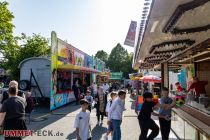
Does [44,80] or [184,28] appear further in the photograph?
[44,80]

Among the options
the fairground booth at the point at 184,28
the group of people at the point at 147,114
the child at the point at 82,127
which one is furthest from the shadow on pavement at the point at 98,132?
the child at the point at 82,127

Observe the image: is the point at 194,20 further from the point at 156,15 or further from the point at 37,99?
the point at 37,99

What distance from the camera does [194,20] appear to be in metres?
5.85

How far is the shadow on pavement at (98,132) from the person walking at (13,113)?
389 cm

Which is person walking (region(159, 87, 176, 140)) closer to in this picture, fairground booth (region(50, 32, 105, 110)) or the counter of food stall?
the counter of food stall

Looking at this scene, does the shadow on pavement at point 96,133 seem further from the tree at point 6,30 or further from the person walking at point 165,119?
the tree at point 6,30

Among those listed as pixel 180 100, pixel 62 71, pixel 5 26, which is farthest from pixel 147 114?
pixel 5 26

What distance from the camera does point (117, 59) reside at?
269ft

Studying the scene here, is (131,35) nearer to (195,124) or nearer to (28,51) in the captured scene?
(195,124)

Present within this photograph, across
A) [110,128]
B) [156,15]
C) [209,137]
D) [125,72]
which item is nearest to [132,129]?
[110,128]

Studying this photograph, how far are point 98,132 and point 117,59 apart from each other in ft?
237

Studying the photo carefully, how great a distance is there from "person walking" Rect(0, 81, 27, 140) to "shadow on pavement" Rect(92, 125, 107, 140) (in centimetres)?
389

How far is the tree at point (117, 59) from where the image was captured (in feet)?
262

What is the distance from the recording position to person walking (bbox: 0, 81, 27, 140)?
5668 mm
